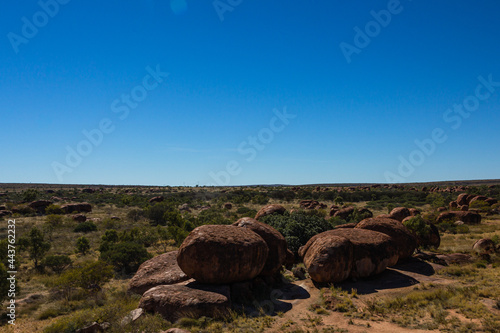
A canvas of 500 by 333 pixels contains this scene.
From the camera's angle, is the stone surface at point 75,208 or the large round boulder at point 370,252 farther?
the stone surface at point 75,208

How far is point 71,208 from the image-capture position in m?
46.3

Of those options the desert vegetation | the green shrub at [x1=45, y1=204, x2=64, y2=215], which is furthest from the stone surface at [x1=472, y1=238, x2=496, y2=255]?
the green shrub at [x1=45, y1=204, x2=64, y2=215]

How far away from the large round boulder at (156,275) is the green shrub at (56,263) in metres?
7.82

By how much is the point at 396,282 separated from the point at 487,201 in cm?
4140

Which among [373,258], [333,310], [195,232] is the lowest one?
[333,310]

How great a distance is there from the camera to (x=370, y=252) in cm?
1603

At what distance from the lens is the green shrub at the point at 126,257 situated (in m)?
19.5

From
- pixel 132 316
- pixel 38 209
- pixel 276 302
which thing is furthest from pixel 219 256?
pixel 38 209

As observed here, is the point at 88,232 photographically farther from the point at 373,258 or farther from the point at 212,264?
the point at 373,258

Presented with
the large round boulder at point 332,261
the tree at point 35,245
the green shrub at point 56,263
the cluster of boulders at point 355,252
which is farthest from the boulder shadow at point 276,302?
the tree at point 35,245

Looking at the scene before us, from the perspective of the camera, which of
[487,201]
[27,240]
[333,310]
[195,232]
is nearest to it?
[333,310]

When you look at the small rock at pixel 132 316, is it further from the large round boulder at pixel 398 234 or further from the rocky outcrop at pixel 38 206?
the rocky outcrop at pixel 38 206

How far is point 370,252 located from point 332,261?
107 inches

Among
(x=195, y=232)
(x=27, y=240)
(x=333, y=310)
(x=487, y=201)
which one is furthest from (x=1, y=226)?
(x=487, y=201)
